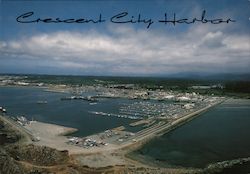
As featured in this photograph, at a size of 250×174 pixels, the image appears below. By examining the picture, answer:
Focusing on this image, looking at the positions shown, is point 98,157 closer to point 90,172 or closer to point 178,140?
point 90,172

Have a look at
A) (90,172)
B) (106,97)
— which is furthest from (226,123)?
(106,97)

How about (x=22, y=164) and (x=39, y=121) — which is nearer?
(x=22, y=164)

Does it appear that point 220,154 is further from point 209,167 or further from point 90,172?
point 90,172

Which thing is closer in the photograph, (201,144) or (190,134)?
(201,144)

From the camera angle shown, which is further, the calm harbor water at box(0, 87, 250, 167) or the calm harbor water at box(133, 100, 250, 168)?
the calm harbor water at box(0, 87, 250, 167)

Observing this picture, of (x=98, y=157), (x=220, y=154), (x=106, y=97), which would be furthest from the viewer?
(x=106, y=97)

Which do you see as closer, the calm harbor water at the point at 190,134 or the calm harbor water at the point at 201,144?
the calm harbor water at the point at 201,144

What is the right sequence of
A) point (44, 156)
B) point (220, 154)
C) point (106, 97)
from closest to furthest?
point (44, 156) → point (220, 154) → point (106, 97)
